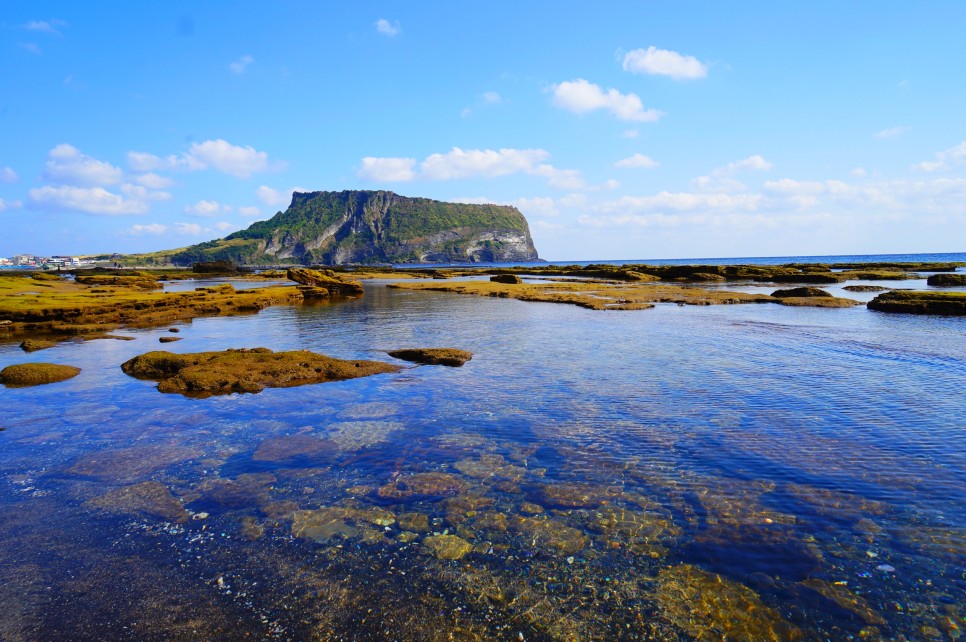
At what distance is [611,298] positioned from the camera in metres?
57.8

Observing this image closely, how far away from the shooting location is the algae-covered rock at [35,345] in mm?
28172

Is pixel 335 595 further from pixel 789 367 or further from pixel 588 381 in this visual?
pixel 789 367

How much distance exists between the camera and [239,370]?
68.0ft

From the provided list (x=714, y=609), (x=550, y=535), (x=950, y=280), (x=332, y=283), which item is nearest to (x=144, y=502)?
(x=550, y=535)

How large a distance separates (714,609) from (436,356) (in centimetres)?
1831

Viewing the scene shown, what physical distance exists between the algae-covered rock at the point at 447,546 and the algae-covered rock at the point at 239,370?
1301 centimetres

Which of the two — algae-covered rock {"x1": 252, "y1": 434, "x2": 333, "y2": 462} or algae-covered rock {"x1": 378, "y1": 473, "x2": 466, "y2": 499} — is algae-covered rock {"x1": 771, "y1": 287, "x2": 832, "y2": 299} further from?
algae-covered rock {"x1": 252, "y1": 434, "x2": 333, "y2": 462}

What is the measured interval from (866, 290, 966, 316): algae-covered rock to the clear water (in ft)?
83.5

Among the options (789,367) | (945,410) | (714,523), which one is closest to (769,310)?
(789,367)

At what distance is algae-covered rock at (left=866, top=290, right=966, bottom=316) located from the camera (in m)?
39.9

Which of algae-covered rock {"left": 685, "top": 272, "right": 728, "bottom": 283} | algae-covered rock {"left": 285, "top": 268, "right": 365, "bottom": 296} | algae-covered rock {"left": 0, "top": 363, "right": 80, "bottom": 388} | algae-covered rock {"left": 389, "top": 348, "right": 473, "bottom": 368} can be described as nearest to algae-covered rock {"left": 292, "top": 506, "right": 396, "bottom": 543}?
algae-covered rock {"left": 389, "top": 348, "right": 473, "bottom": 368}

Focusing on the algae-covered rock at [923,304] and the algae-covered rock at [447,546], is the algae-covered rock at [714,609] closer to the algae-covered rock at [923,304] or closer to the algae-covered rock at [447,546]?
the algae-covered rock at [447,546]

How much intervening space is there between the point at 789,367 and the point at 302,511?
20910 mm

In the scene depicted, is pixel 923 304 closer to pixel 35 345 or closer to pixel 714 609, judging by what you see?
pixel 714 609
